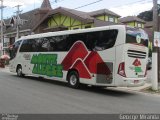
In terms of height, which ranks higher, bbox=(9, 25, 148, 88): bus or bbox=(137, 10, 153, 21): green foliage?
bbox=(137, 10, 153, 21): green foliage

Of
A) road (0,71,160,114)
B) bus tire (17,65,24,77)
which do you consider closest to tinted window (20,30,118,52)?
bus tire (17,65,24,77)

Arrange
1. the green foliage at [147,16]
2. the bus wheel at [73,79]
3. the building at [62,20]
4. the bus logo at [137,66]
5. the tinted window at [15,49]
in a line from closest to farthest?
the bus logo at [137,66] → the bus wheel at [73,79] → the tinted window at [15,49] → the building at [62,20] → the green foliage at [147,16]

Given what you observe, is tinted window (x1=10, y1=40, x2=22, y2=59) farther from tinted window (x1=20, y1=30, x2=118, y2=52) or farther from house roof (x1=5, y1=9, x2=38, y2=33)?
house roof (x1=5, y1=9, x2=38, y2=33)

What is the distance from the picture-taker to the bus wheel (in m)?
17.1

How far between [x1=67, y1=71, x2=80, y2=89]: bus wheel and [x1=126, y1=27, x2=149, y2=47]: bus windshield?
12.1 feet

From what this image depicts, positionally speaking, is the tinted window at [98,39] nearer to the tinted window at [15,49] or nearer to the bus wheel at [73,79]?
the bus wheel at [73,79]

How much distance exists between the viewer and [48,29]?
39.8m

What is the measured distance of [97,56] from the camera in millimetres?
15836

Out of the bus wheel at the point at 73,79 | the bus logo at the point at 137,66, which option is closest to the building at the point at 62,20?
the bus wheel at the point at 73,79

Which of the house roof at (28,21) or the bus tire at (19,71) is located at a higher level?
the house roof at (28,21)

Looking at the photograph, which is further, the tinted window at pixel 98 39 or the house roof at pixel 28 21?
the house roof at pixel 28 21

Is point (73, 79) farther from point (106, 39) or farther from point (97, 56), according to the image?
point (106, 39)

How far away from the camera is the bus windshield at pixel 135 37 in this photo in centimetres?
1500

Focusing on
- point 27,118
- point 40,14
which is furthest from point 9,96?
point 40,14
